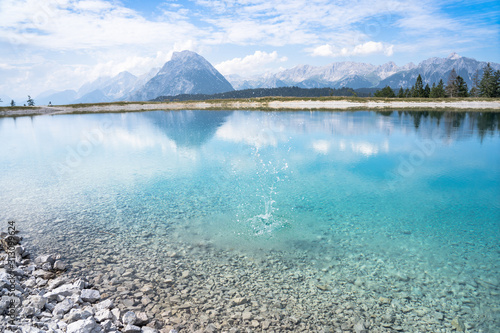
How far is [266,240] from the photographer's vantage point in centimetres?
1403

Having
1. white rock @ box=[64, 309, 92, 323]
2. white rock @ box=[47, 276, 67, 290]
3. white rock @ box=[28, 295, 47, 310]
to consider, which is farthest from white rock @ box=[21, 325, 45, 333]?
white rock @ box=[47, 276, 67, 290]

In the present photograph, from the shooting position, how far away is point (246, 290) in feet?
33.8

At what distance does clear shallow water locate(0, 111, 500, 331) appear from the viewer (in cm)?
1248

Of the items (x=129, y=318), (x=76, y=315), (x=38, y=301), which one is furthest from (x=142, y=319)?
(x=38, y=301)

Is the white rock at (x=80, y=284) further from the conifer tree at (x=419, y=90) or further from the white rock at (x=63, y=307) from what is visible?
the conifer tree at (x=419, y=90)

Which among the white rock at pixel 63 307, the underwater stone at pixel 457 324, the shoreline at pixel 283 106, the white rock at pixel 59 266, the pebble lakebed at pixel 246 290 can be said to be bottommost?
the underwater stone at pixel 457 324

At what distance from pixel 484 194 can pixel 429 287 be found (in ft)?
48.0

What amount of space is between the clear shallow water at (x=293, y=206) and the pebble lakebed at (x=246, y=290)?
13 centimetres

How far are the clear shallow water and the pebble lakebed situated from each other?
0.13 meters

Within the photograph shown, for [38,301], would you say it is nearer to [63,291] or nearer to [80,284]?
[63,291]

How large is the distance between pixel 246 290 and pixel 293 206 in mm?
8707

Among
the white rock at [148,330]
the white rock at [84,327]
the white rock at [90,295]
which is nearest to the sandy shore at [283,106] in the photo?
the white rock at [90,295]

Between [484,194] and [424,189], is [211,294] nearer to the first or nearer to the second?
[424,189]

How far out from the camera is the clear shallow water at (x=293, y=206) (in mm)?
12477
